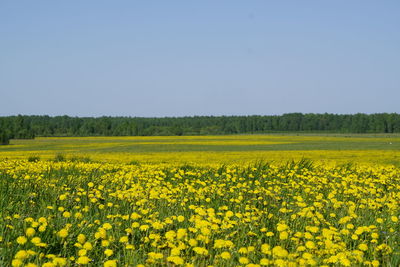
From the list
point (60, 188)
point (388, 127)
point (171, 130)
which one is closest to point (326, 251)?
point (60, 188)

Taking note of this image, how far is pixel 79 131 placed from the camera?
160m

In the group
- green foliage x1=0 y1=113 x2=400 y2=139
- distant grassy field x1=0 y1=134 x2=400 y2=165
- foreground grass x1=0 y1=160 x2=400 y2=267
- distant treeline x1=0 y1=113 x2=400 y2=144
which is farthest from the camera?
distant treeline x1=0 y1=113 x2=400 y2=144

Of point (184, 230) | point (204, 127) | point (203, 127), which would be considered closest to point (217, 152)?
point (184, 230)

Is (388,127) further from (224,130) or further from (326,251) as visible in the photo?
(326,251)

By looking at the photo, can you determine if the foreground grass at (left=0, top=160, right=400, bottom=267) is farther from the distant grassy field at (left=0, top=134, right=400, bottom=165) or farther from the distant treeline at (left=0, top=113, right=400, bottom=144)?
the distant treeline at (left=0, top=113, right=400, bottom=144)

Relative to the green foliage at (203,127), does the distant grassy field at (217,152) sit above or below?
below

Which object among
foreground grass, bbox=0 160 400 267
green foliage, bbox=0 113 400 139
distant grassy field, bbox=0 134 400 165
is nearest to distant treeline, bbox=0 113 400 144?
green foliage, bbox=0 113 400 139

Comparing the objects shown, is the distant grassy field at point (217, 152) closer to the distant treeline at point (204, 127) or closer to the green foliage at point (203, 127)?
the distant treeline at point (204, 127)

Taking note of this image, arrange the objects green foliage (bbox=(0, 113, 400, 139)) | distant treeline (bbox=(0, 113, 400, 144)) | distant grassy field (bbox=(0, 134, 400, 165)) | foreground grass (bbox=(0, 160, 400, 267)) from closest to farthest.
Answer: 1. foreground grass (bbox=(0, 160, 400, 267))
2. distant grassy field (bbox=(0, 134, 400, 165))
3. green foliage (bbox=(0, 113, 400, 139))
4. distant treeline (bbox=(0, 113, 400, 144))

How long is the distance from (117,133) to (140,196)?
5498 inches

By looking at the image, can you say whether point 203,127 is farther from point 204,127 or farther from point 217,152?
point 217,152

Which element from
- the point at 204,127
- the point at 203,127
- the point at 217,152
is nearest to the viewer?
the point at 217,152

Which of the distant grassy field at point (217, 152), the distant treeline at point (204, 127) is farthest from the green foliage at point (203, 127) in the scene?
the distant grassy field at point (217, 152)

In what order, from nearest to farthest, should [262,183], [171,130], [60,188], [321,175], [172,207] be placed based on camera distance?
1. [172,207]
2. [60,188]
3. [262,183]
4. [321,175]
5. [171,130]
